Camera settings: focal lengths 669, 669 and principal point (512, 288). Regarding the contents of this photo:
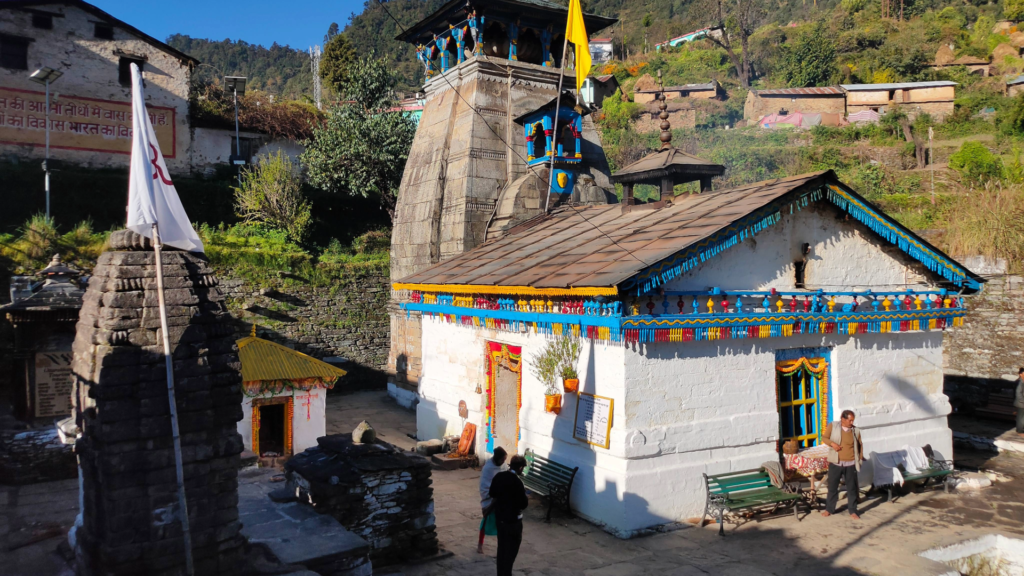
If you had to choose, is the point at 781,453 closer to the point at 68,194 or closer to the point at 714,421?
the point at 714,421

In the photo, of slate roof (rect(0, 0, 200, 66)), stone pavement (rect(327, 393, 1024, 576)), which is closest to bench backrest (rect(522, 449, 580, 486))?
stone pavement (rect(327, 393, 1024, 576))

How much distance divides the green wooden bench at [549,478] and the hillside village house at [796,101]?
142 feet

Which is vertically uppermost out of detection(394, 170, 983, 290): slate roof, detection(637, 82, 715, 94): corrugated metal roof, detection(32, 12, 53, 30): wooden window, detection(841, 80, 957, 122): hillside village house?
detection(637, 82, 715, 94): corrugated metal roof

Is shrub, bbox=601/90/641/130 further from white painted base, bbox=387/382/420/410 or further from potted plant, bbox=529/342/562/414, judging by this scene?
potted plant, bbox=529/342/562/414

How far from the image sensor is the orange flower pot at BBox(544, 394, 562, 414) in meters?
9.72

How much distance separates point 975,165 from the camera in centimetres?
2539

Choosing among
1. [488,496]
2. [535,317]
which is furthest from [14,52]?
[488,496]

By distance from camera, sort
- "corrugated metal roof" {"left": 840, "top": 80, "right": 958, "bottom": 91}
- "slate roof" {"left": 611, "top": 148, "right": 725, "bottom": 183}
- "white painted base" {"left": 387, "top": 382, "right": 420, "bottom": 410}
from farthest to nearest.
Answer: "corrugated metal roof" {"left": 840, "top": 80, "right": 958, "bottom": 91} → "white painted base" {"left": 387, "top": 382, "right": 420, "bottom": 410} → "slate roof" {"left": 611, "top": 148, "right": 725, "bottom": 183}

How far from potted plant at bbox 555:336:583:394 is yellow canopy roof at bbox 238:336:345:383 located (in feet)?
15.6

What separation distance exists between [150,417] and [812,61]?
55.3 metres

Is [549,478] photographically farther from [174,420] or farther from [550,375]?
Answer: [174,420]

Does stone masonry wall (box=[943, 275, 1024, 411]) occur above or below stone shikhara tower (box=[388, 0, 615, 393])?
below

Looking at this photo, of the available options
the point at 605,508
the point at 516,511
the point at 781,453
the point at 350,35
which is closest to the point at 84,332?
the point at 516,511

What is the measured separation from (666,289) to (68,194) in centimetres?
2049
